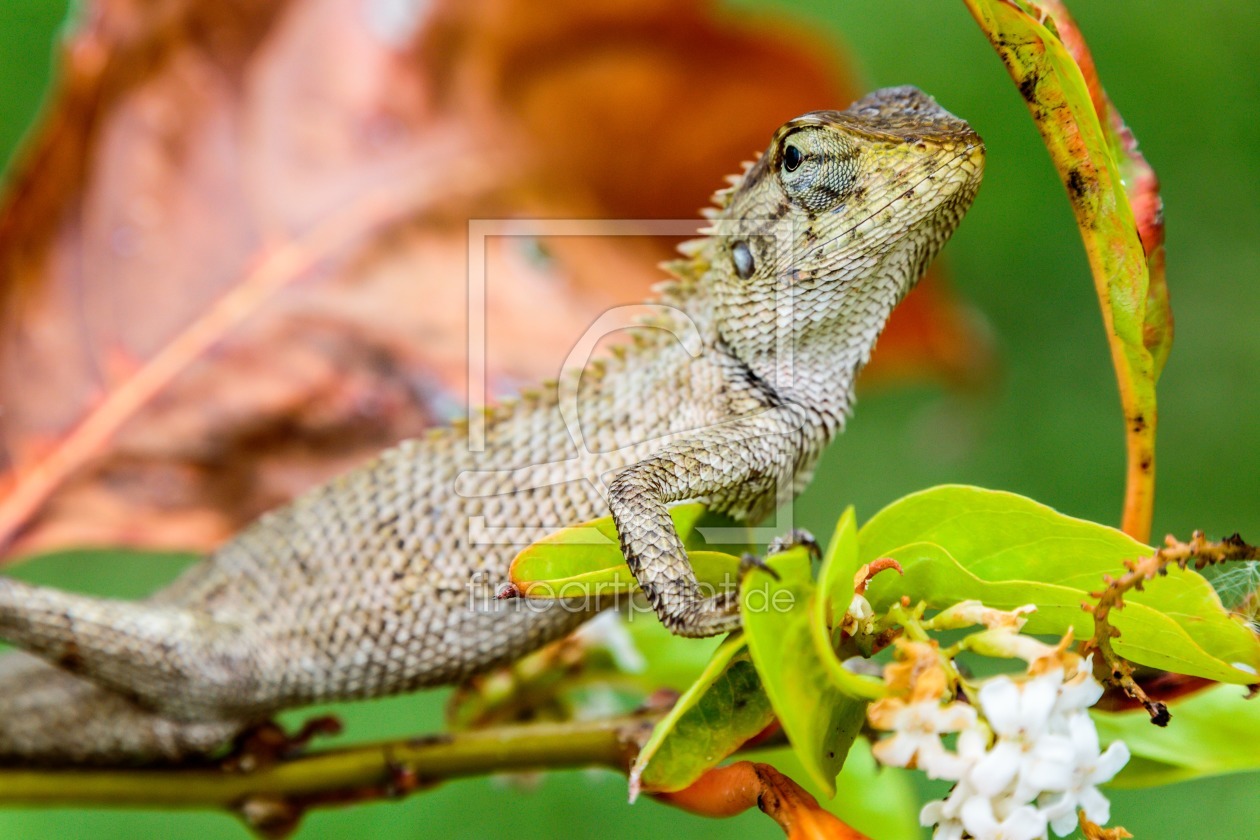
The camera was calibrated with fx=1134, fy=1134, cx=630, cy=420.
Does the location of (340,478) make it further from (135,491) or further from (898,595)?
(898,595)

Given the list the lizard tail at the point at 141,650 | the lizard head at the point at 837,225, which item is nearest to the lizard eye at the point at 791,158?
the lizard head at the point at 837,225

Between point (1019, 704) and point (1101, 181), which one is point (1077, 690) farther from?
point (1101, 181)

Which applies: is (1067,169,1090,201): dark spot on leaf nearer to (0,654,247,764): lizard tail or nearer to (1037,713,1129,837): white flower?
(1037,713,1129,837): white flower

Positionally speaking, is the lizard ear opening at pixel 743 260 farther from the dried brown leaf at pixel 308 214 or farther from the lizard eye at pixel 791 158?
the dried brown leaf at pixel 308 214

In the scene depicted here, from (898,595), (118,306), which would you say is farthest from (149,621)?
(898,595)

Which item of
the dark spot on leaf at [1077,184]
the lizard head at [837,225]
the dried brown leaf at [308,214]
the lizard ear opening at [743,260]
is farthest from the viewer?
the dried brown leaf at [308,214]

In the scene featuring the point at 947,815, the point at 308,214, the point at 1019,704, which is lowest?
the point at 947,815

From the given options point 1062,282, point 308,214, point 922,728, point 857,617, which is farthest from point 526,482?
point 1062,282
